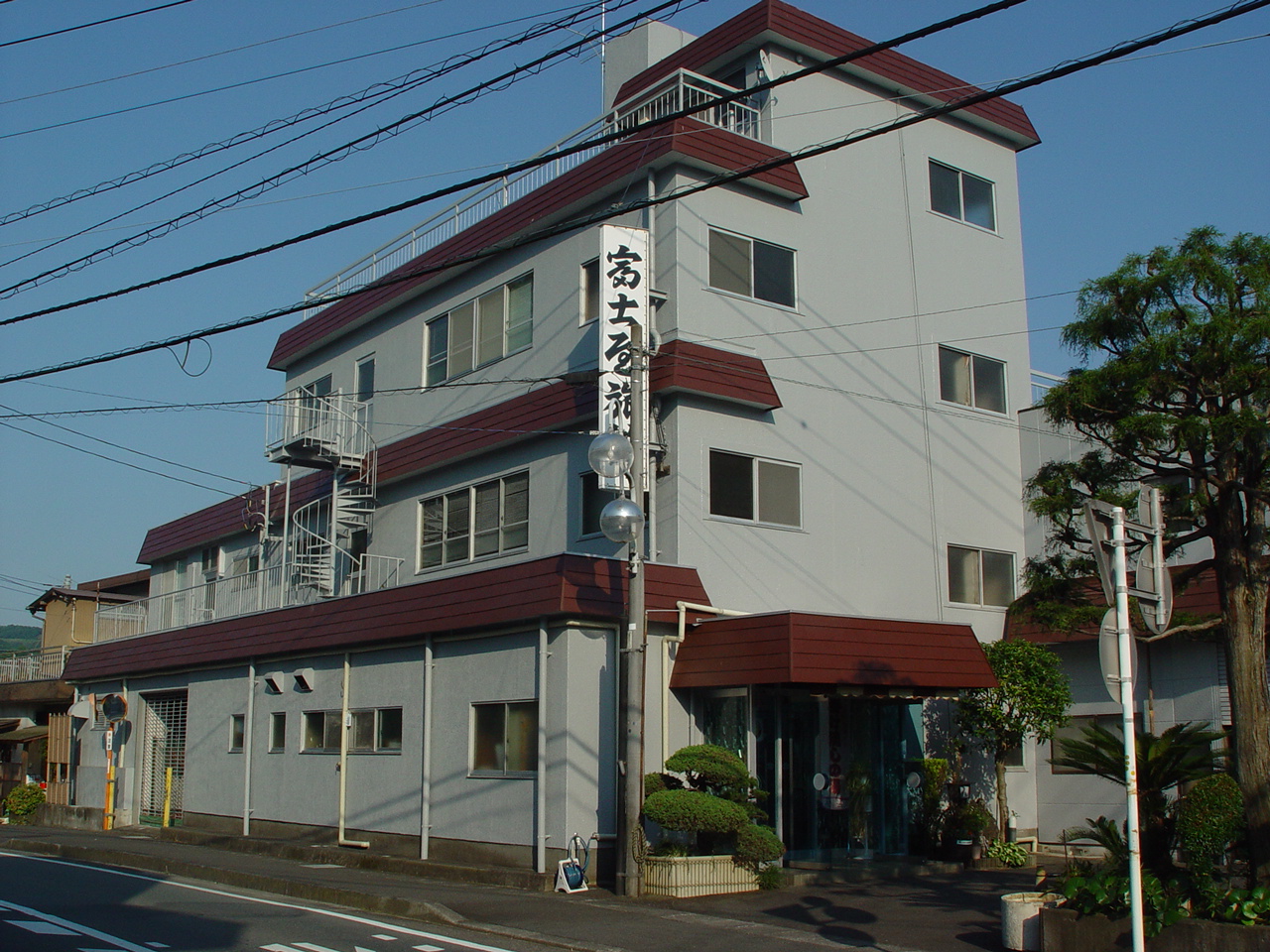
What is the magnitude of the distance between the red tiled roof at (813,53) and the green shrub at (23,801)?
76.5 ft

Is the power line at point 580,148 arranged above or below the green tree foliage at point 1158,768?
above

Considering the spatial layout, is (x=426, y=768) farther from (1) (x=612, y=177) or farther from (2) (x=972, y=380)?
(2) (x=972, y=380)

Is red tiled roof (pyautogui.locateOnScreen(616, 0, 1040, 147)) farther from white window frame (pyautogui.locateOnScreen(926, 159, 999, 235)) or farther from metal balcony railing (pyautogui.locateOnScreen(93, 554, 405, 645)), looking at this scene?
metal balcony railing (pyautogui.locateOnScreen(93, 554, 405, 645))

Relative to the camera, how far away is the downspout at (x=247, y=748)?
914 inches

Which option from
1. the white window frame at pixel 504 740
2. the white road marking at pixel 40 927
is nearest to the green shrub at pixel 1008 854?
the white window frame at pixel 504 740

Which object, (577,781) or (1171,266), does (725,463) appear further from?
(1171,266)

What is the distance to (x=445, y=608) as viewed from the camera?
18000mm

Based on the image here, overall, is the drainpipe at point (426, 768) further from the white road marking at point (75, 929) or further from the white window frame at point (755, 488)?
the white road marking at point (75, 929)

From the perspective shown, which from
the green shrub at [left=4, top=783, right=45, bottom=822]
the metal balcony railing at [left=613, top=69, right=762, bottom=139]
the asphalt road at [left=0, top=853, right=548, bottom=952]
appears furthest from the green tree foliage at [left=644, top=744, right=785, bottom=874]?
the green shrub at [left=4, top=783, right=45, bottom=822]

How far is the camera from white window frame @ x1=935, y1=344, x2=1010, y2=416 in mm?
22703

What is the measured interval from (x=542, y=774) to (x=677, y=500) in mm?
4534

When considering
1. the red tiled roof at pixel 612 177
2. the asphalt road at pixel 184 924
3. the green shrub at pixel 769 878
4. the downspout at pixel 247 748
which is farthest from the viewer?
the downspout at pixel 247 748

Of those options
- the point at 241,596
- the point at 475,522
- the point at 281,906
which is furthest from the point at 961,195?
the point at 241,596

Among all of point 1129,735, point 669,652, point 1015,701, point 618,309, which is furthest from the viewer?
point 1015,701
